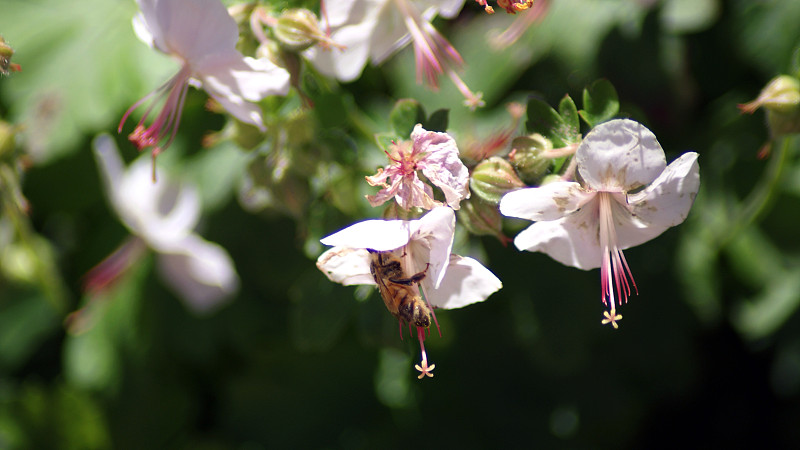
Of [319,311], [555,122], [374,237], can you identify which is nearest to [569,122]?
[555,122]

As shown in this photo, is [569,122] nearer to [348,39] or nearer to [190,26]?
[348,39]

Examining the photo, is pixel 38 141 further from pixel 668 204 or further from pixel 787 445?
pixel 787 445

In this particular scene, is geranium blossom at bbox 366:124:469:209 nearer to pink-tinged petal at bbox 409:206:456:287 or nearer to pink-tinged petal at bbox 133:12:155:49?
pink-tinged petal at bbox 409:206:456:287

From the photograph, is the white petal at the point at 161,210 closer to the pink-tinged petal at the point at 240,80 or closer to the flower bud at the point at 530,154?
the pink-tinged petal at the point at 240,80

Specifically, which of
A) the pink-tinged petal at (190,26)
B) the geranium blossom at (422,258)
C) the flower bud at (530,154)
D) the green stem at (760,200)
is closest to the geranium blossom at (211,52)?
the pink-tinged petal at (190,26)

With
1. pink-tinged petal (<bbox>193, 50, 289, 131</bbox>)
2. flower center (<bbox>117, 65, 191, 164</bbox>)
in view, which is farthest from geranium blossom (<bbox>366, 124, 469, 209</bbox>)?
flower center (<bbox>117, 65, 191, 164</bbox>)
